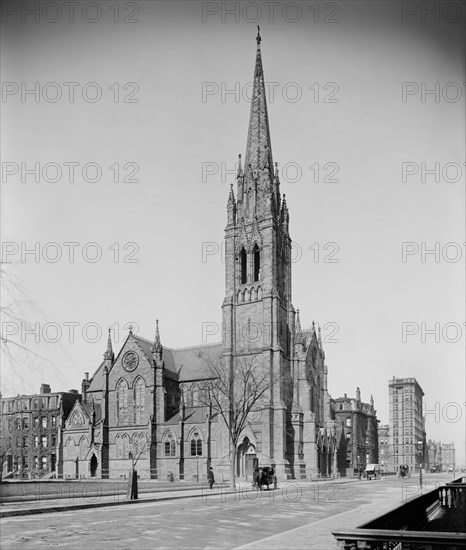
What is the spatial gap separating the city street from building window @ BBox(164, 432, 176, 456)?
3605 cm

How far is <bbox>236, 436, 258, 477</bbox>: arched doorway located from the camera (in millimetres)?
56094

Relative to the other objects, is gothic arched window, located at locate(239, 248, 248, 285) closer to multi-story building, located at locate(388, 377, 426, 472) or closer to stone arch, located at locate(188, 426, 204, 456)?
stone arch, located at locate(188, 426, 204, 456)

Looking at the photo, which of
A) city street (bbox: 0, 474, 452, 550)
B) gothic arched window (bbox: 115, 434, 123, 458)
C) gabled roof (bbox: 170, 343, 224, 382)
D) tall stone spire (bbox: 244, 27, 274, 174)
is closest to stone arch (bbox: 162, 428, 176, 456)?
gothic arched window (bbox: 115, 434, 123, 458)

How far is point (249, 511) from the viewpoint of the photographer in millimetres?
21875

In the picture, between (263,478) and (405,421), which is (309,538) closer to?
(263,478)

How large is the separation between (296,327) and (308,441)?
1122cm

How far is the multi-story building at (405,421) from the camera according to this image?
125 meters

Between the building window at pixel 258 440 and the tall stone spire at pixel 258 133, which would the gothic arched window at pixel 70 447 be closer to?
the building window at pixel 258 440

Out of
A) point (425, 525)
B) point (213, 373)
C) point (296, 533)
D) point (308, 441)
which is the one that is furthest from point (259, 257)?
point (296, 533)

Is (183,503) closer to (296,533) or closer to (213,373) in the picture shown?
(296,533)

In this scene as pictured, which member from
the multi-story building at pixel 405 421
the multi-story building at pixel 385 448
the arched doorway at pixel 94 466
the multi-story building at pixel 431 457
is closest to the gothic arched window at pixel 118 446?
the arched doorway at pixel 94 466

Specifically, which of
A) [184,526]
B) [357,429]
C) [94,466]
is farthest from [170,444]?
[184,526]

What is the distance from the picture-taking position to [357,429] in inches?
3767

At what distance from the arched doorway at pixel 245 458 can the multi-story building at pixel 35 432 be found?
68.6 ft
